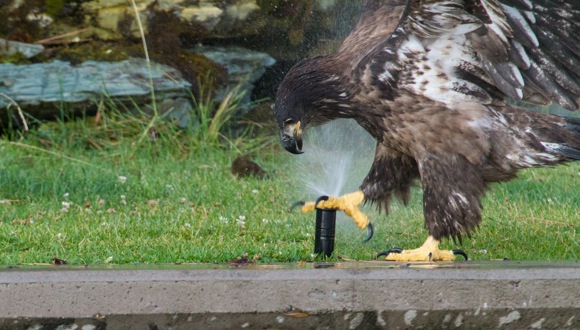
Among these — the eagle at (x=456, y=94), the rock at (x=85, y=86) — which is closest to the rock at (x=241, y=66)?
the rock at (x=85, y=86)

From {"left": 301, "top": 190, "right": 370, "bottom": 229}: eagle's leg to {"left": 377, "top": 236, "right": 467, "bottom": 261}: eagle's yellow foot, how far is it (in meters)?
0.40

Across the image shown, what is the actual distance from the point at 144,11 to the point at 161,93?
0.73m

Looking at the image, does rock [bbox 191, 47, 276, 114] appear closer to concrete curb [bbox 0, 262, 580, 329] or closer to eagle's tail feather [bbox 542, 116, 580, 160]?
eagle's tail feather [bbox 542, 116, 580, 160]

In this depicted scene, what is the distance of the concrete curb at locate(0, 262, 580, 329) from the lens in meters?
3.02

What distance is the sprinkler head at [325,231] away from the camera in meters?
4.14

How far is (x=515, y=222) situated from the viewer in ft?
17.3

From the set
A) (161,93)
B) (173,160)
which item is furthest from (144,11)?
(173,160)

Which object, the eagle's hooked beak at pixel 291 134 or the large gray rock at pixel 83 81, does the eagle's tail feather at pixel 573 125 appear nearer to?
the eagle's hooked beak at pixel 291 134

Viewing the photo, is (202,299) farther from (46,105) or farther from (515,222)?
(46,105)

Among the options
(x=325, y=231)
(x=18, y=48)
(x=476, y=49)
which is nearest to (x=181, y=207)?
(x=325, y=231)

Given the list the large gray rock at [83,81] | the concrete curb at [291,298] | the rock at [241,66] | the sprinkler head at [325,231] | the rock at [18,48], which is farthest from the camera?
the rock at [241,66]

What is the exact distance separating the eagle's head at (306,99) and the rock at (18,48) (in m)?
3.86

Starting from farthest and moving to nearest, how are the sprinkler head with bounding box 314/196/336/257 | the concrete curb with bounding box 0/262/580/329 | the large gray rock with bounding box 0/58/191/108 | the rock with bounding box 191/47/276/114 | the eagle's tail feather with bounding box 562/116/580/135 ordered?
1. the rock with bounding box 191/47/276/114
2. the large gray rock with bounding box 0/58/191/108
3. the eagle's tail feather with bounding box 562/116/580/135
4. the sprinkler head with bounding box 314/196/336/257
5. the concrete curb with bounding box 0/262/580/329

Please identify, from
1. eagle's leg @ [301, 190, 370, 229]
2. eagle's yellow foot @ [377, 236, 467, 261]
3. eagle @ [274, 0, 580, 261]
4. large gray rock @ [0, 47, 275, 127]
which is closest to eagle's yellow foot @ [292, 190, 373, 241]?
eagle's leg @ [301, 190, 370, 229]
